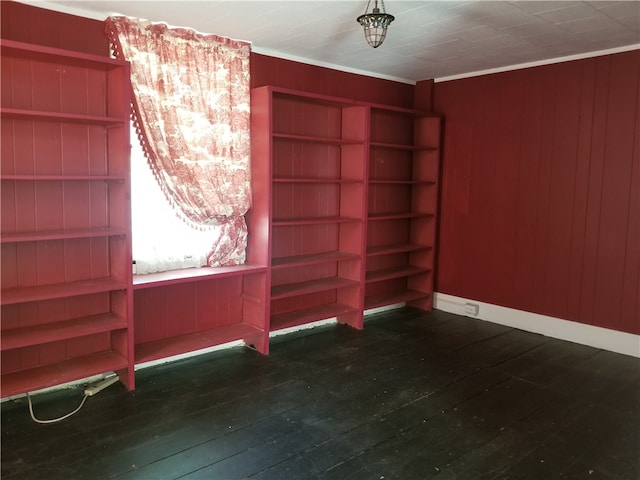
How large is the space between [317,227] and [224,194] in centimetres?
120

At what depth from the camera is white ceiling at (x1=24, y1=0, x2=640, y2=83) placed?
10.9ft

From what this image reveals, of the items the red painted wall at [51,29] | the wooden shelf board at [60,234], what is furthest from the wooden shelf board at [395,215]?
the red painted wall at [51,29]

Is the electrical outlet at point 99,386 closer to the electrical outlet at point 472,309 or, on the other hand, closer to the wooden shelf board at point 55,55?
the wooden shelf board at point 55,55

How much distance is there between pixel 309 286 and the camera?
15.6ft

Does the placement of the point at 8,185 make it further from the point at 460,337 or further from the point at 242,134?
the point at 460,337

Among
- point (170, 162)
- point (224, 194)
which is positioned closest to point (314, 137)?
point (224, 194)

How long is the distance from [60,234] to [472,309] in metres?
4.05

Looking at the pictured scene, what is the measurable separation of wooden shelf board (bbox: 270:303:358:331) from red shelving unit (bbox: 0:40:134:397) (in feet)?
4.54

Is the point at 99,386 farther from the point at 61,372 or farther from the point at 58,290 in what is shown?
the point at 58,290

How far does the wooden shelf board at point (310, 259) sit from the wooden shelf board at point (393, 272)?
370mm

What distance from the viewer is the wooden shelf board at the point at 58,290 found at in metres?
3.07

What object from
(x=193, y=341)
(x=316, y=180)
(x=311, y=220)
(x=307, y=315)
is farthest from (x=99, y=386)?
(x=316, y=180)

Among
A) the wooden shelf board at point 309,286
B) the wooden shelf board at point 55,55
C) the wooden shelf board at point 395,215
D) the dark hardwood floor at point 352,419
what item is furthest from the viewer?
the wooden shelf board at point 395,215

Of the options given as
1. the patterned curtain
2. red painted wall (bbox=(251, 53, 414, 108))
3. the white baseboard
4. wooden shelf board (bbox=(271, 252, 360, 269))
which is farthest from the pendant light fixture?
the white baseboard
